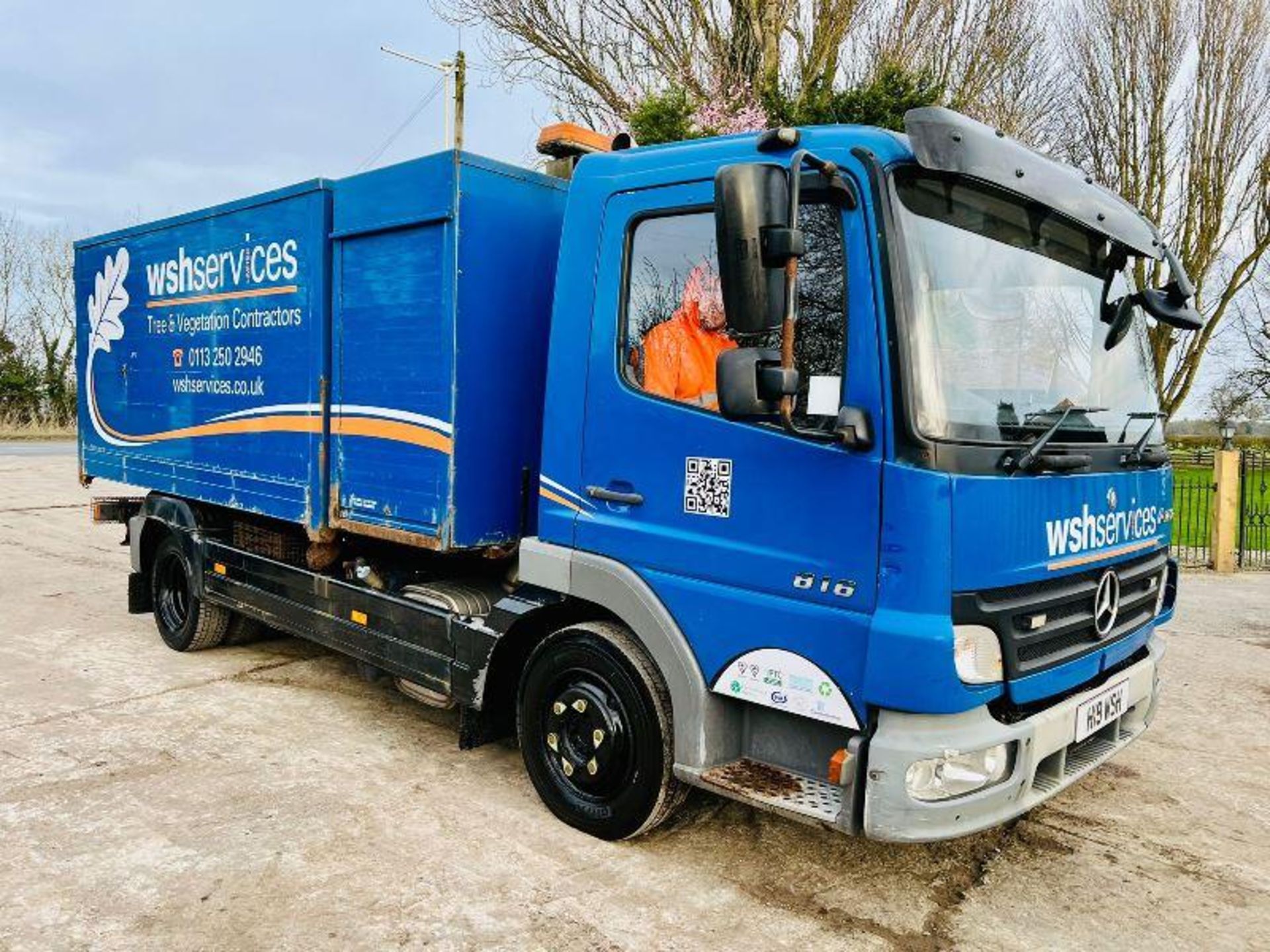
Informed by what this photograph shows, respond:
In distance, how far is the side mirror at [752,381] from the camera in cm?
288

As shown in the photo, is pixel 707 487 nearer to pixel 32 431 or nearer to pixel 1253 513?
pixel 1253 513

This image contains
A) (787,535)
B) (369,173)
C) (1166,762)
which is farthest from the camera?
(1166,762)

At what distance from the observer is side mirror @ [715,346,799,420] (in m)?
2.88

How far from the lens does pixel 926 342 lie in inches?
116

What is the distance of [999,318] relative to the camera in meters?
3.17

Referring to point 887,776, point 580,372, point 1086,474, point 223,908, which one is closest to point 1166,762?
point 1086,474

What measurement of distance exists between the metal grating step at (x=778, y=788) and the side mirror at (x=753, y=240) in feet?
4.94

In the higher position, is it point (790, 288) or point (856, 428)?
point (790, 288)

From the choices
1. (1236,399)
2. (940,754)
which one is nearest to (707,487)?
(940,754)

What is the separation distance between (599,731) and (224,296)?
3.59 meters

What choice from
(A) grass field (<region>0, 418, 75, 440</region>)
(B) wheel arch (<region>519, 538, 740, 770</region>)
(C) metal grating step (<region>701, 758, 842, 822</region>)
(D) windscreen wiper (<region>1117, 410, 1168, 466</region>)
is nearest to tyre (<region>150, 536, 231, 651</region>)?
(B) wheel arch (<region>519, 538, 740, 770</region>)

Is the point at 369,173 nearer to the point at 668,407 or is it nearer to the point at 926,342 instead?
the point at 668,407

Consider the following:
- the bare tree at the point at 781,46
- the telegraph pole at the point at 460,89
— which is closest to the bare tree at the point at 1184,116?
the bare tree at the point at 781,46

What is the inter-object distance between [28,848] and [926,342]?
374 cm
